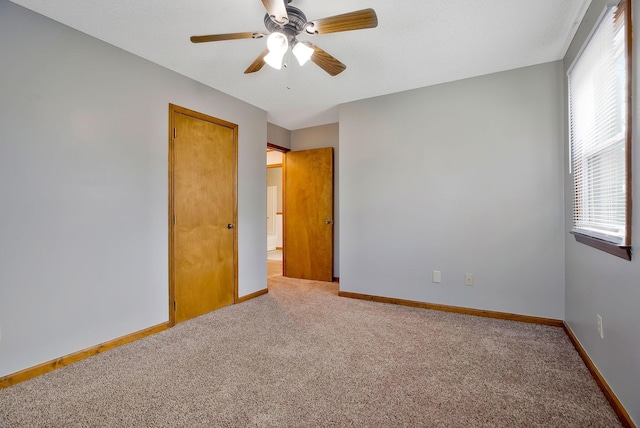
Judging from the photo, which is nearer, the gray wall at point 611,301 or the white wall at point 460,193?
the gray wall at point 611,301

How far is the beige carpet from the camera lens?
1.61m

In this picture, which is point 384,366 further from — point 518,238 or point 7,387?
point 7,387

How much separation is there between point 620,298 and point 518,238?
4.63ft

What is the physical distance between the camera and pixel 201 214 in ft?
A: 10.6

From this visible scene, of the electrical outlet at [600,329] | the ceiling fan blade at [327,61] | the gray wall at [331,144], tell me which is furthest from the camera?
the gray wall at [331,144]

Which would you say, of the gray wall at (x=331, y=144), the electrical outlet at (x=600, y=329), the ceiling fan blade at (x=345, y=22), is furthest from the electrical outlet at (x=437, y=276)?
the ceiling fan blade at (x=345, y=22)

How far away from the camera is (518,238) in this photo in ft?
9.64

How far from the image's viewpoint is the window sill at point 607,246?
1474 millimetres

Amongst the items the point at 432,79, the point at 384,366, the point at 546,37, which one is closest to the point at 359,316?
the point at 384,366

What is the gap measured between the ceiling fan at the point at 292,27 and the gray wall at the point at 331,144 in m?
2.53

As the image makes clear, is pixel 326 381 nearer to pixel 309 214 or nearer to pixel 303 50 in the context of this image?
pixel 303 50

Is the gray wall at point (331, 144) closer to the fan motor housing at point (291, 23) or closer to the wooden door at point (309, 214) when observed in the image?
the wooden door at point (309, 214)

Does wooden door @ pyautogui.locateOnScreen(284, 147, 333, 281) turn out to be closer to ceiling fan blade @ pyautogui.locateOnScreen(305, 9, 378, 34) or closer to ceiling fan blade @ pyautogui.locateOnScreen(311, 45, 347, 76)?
ceiling fan blade @ pyautogui.locateOnScreen(311, 45, 347, 76)

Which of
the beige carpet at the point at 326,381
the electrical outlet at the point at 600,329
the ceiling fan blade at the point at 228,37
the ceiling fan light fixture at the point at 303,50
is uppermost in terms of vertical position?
the ceiling fan blade at the point at 228,37
